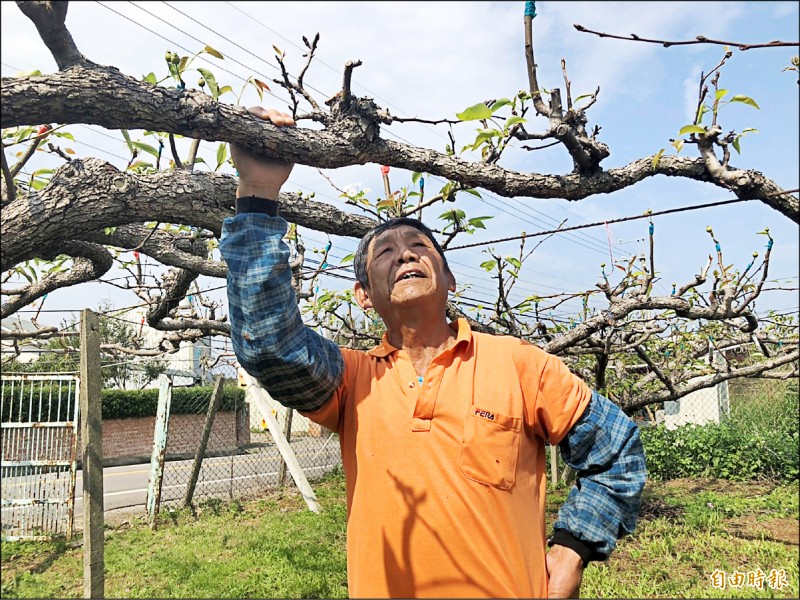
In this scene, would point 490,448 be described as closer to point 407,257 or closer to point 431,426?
point 431,426

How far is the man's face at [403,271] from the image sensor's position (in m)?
1.60

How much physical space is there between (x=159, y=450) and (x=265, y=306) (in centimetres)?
514

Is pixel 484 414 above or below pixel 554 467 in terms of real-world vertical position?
above

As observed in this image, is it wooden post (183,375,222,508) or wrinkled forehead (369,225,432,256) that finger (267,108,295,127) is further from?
wooden post (183,375,222,508)

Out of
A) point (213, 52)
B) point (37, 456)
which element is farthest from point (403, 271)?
point (37, 456)

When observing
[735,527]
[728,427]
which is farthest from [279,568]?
[728,427]

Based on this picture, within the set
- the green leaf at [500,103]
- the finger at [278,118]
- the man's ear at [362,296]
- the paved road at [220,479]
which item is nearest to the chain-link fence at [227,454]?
the paved road at [220,479]

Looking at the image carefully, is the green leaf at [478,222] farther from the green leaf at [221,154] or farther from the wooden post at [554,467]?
the wooden post at [554,467]

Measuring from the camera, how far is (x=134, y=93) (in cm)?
144

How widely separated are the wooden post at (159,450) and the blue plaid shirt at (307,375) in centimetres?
492

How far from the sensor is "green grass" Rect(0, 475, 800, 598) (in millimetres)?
4035

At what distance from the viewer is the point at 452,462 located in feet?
4.58

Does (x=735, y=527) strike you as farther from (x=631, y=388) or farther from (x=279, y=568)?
(x=279, y=568)

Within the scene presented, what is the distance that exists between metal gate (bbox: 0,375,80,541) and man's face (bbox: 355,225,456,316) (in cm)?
105
